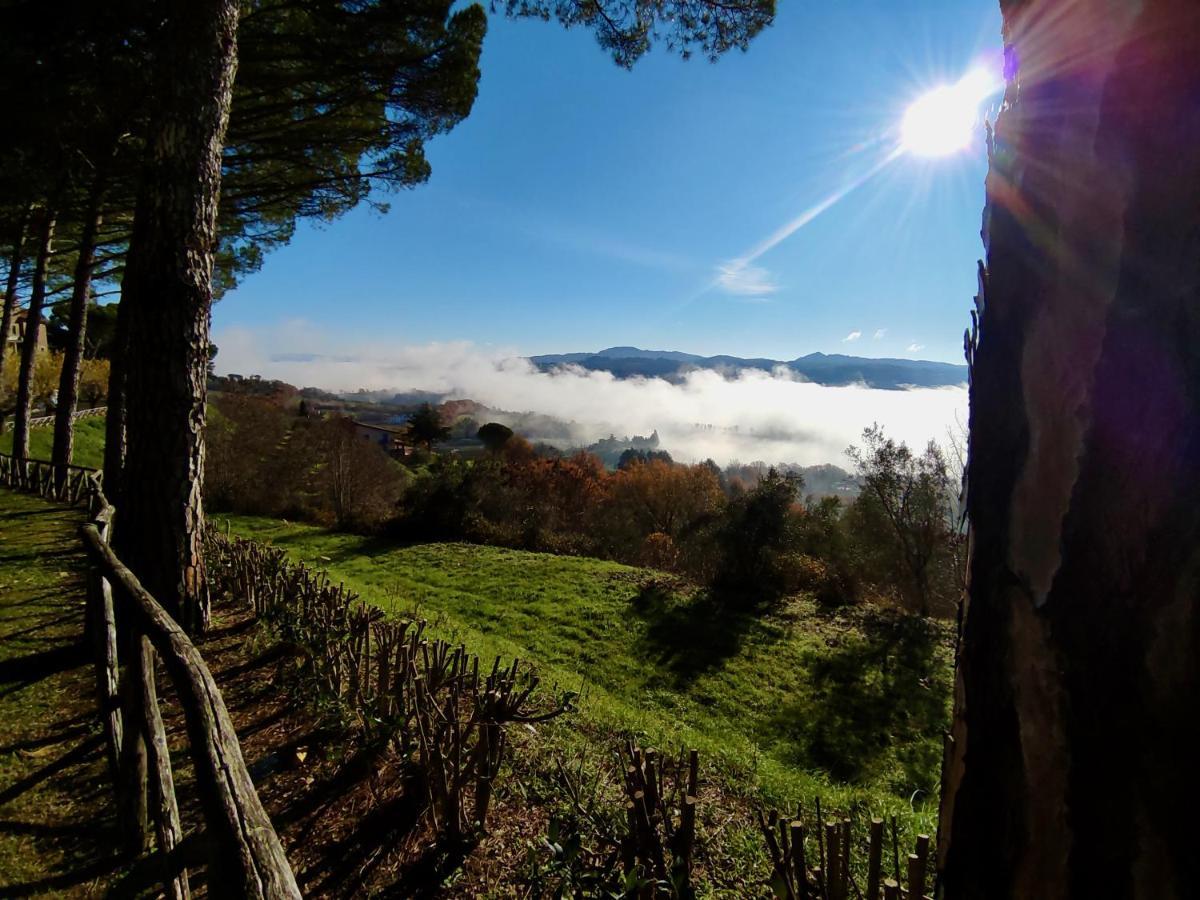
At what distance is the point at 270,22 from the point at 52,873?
29.3 ft

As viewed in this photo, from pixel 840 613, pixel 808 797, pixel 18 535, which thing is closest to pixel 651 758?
pixel 808 797

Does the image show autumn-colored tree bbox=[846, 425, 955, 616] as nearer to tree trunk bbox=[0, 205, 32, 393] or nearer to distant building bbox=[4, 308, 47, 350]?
tree trunk bbox=[0, 205, 32, 393]

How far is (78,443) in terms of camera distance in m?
23.6

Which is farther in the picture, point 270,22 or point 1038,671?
point 270,22

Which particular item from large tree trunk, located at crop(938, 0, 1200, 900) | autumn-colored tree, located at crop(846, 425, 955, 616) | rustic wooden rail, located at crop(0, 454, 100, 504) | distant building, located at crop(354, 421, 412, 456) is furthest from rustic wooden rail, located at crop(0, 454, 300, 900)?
distant building, located at crop(354, 421, 412, 456)

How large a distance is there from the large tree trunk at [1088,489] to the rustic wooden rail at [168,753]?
1305mm

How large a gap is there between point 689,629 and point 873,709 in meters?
3.83

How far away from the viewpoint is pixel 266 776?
3.31 metres

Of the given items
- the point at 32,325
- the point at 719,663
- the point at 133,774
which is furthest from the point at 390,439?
the point at 133,774

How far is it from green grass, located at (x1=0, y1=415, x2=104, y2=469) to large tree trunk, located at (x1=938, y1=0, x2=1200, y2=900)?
28.2m

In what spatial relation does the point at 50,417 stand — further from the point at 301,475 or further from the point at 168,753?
the point at 168,753

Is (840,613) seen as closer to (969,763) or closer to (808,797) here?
(808,797)

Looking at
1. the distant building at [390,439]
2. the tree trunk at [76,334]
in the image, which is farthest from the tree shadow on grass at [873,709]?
the distant building at [390,439]

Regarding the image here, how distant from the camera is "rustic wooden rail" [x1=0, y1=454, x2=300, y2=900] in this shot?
118cm
